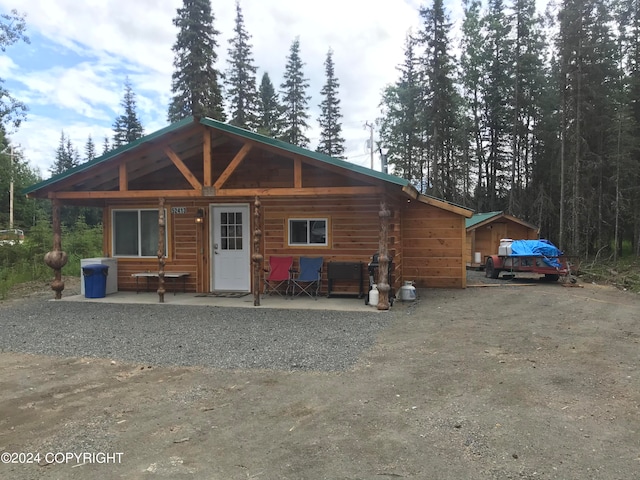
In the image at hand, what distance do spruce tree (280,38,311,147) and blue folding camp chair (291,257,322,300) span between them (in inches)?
945

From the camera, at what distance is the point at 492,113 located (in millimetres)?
25500

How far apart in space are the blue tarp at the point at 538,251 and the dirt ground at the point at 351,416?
6.72 metres

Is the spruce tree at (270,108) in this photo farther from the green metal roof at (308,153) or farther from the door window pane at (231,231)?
the green metal roof at (308,153)

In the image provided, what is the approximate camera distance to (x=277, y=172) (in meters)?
9.16

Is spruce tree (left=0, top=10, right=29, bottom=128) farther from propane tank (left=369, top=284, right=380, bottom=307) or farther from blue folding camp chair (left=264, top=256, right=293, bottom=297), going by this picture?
propane tank (left=369, top=284, right=380, bottom=307)

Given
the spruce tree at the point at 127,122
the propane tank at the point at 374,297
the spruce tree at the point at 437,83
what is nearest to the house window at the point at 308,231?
the propane tank at the point at 374,297

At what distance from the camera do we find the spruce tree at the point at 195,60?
2002 cm

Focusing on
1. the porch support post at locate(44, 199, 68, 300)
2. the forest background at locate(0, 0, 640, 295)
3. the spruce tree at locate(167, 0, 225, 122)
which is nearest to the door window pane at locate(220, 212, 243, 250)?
the porch support post at locate(44, 199, 68, 300)

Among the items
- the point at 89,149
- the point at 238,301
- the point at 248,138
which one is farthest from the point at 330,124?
the point at 89,149

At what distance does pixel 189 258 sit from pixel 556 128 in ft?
63.7

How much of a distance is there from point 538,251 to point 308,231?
21.8 feet

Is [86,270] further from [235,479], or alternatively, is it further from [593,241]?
[593,241]

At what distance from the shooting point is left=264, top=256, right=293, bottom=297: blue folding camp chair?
8727mm

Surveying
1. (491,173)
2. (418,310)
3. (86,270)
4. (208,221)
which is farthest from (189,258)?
(491,173)
